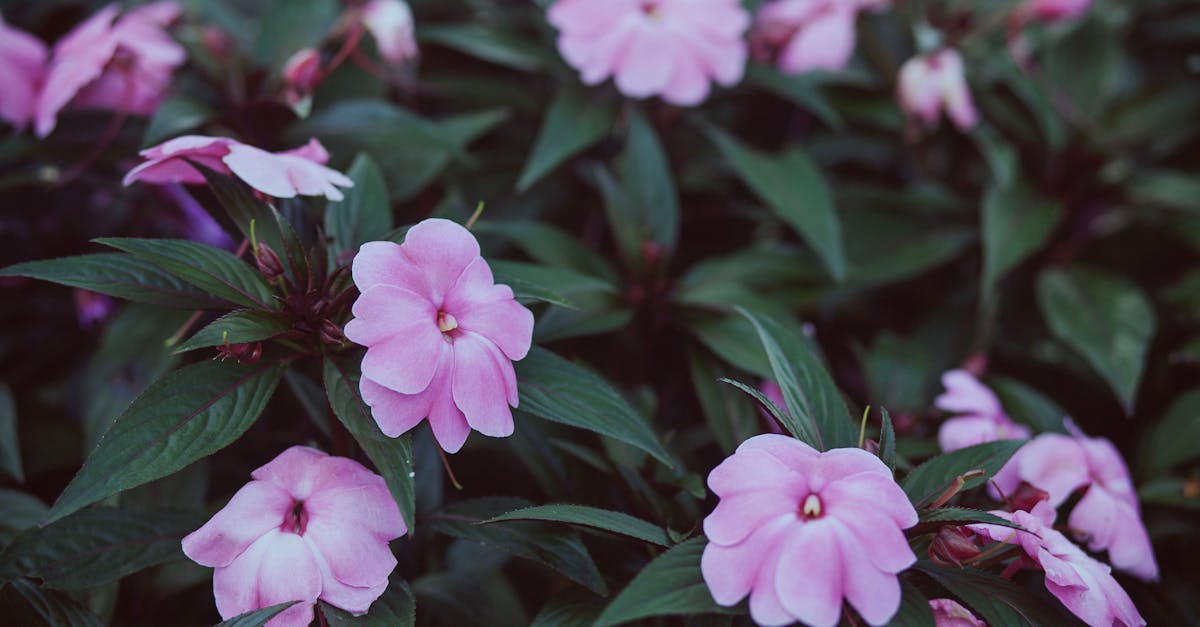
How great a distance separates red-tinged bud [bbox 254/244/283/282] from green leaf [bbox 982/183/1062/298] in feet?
3.18

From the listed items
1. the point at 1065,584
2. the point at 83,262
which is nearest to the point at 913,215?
the point at 1065,584

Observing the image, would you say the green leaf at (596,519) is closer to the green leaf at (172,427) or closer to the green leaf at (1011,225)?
the green leaf at (172,427)

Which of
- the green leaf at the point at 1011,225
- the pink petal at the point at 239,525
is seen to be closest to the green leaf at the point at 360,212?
the pink petal at the point at 239,525

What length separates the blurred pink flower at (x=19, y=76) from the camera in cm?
117

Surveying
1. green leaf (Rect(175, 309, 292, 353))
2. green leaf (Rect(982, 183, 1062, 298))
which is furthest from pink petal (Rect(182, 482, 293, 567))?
green leaf (Rect(982, 183, 1062, 298))

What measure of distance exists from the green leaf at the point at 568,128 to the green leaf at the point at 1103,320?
0.73 m

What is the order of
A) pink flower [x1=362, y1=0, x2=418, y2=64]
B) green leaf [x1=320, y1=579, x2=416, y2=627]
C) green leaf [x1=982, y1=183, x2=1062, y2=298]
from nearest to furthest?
green leaf [x1=320, y1=579, x2=416, y2=627] < pink flower [x1=362, y1=0, x2=418, y2=64] < green leaf [x1=982, y1=183, x2=1062, y2=298]

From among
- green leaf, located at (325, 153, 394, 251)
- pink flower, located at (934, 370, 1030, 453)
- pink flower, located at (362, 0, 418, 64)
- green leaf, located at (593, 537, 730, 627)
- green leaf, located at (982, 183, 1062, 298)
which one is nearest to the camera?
green leaf, located at (593, 537, 730, 627)

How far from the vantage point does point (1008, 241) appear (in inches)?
55.3

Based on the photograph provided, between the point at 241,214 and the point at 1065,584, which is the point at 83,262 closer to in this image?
the point at 241,214

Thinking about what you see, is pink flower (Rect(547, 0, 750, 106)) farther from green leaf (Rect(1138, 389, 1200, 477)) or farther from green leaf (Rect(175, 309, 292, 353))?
green leaf (Rect(1138, 389, 1200, 477))

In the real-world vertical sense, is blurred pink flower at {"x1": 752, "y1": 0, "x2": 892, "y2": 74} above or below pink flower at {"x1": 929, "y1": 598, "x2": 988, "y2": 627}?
above

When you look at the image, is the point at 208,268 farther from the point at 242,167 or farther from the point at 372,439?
the point at 372,439

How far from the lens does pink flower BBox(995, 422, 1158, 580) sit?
38.3 inches
